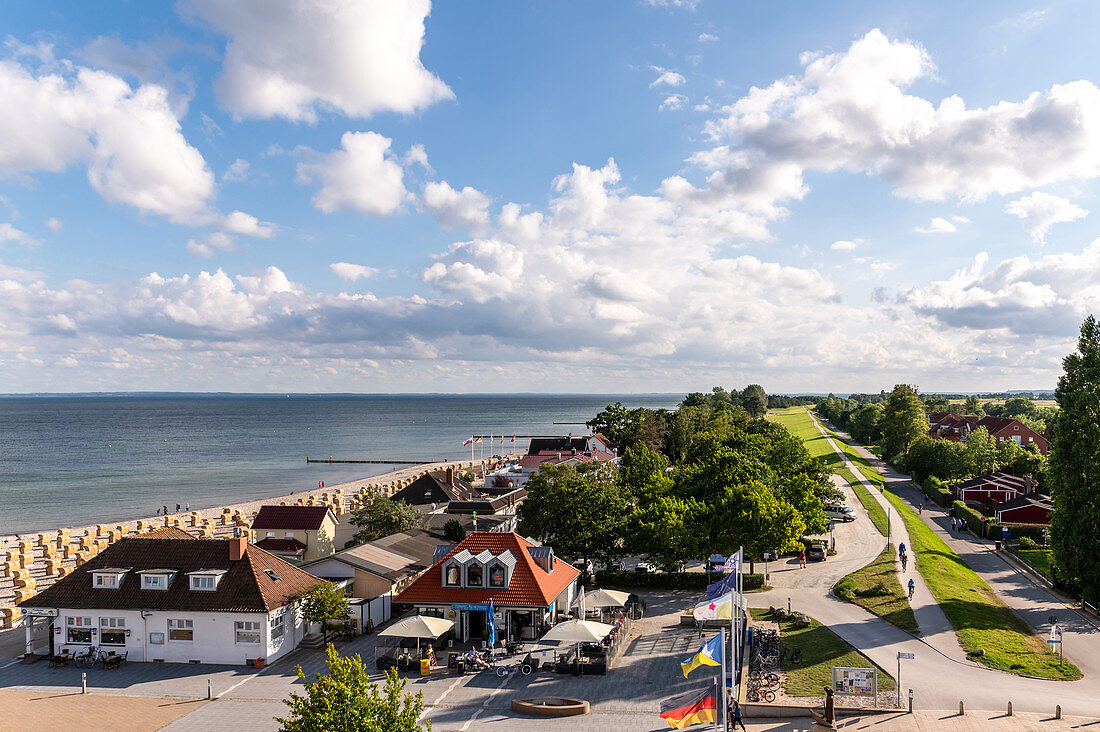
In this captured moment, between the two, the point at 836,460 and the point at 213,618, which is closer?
the point at 213,618

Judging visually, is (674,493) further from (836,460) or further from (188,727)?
(836,460)

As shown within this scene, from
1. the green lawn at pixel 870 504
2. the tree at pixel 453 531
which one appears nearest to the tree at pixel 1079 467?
the green lawn at pixel 870 504

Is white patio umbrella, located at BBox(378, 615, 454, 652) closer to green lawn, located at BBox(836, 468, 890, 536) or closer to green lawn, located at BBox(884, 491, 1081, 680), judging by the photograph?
green lawn, located at BBox(884, 491, 1081, 680)

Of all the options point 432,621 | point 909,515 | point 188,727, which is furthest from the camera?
point 909,515

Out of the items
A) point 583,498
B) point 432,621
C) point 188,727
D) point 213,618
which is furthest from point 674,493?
point 188,727

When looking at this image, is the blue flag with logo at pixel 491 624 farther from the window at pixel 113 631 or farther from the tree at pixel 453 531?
the window at pixel 113 631

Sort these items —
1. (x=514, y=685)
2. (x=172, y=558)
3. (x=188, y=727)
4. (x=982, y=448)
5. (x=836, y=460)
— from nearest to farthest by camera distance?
(x=188, y=727) < (x=514, y=685) < (x=172, y=558) < (x=982, y=448) < (x=836, y=460)
